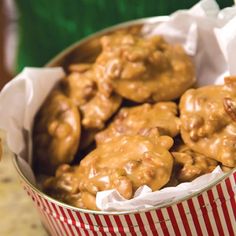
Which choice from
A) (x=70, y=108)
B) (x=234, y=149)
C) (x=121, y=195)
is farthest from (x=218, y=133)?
(x=70, y=108)

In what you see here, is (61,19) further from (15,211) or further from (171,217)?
(171,217)

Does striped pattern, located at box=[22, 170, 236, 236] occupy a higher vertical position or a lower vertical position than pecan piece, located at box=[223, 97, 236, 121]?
lower

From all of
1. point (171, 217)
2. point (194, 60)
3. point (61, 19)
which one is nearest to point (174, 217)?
point (171, 217)

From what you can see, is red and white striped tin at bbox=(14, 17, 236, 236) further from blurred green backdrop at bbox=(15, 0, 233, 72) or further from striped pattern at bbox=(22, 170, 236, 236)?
blurred green backdrop at bbox=(15, 0, 233, 72)

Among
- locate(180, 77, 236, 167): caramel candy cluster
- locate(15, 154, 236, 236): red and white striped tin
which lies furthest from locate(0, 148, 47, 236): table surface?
locate(180, 77, 236, 167): caramel candy cluster

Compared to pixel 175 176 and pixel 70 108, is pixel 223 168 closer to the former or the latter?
pixel 175 176

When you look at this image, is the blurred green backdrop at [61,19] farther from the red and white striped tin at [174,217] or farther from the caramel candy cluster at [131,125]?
the red and white striped tin at [174,217]
